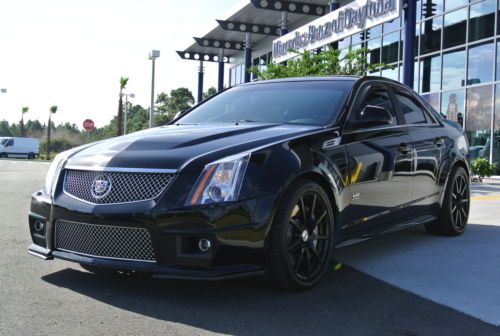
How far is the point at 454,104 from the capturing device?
18.5m

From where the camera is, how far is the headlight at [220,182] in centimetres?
358

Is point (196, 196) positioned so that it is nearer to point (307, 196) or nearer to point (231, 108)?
point (307, 196)

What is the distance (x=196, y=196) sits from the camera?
3.58 meters

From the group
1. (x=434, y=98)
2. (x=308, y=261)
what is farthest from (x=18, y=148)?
(x=308, y=261)

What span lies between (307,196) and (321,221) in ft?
0.90

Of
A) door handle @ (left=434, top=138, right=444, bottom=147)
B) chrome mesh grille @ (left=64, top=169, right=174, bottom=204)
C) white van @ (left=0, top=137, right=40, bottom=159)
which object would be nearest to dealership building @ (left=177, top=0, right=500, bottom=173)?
door handle @ (left=434, top=138, right=444, bottom=147)

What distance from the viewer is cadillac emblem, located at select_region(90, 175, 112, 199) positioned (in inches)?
148

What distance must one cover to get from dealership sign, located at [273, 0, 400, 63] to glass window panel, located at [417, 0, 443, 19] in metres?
4.06

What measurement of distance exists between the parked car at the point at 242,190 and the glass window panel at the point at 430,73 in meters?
15.1

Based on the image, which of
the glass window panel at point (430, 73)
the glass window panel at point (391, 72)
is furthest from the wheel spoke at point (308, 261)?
the glass window panel at point (391, 72)

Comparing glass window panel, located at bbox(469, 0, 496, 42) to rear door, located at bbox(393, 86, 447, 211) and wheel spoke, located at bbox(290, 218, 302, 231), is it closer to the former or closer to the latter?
rear door, located at bbox(393, 86, 447, 211)

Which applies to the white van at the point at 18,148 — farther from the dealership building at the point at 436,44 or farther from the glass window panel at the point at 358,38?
the glass window panel at the point at 358,38

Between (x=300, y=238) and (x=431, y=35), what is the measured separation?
17519mm

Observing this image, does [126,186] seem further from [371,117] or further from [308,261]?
[371,117]
